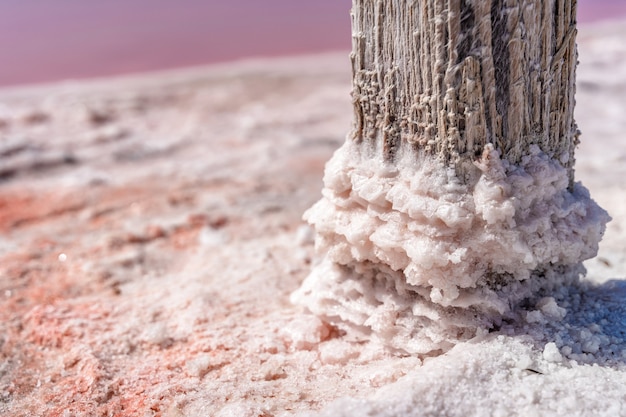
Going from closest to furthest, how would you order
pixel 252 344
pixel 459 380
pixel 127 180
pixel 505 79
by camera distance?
pixel 459 380 < pixel 505 79 < pixel 252 344 < pixel 127 180

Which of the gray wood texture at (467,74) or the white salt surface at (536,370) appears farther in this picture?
the gray wood texture at (467,74)

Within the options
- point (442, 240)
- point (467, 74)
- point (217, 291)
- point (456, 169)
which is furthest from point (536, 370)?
point (217, 291)

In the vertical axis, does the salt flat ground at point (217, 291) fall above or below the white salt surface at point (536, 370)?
below

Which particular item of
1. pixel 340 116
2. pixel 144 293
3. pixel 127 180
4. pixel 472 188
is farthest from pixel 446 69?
pixel 340 116

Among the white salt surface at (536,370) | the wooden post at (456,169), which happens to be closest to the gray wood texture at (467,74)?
the wooden post at (456,169)

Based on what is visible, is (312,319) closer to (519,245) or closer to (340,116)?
(519,245)

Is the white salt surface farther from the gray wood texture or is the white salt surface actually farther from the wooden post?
the gray wood texture

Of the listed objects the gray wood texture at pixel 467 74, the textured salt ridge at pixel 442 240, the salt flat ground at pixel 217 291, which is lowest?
the salt flat ground at pixel 217 291

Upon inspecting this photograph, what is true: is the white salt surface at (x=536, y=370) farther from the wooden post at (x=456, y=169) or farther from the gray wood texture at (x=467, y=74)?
the gray wood texture at (x=467, y=74)
